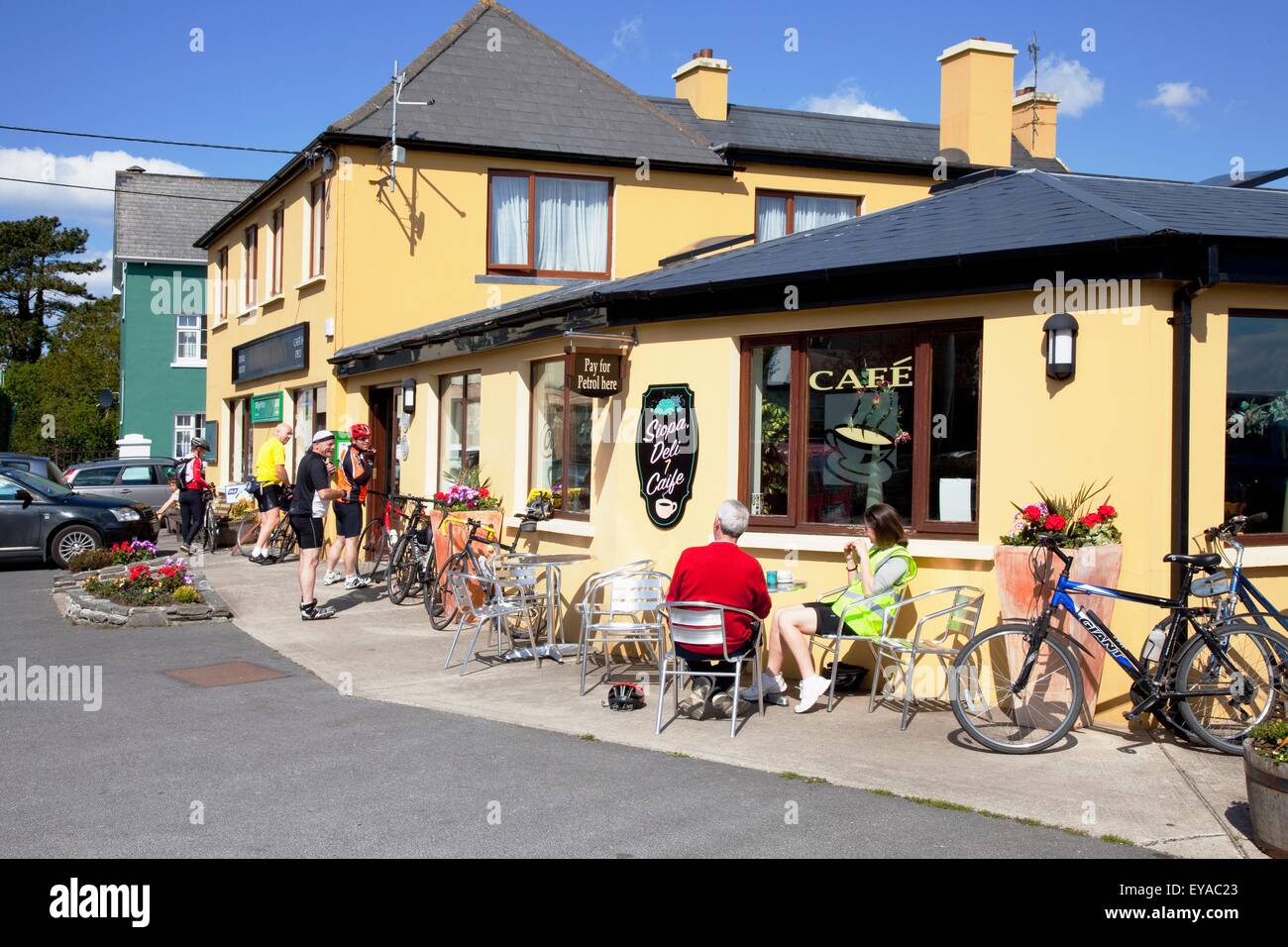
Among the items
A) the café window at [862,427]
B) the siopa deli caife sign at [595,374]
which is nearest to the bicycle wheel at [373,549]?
the siopa deli caife sign at [595,374]

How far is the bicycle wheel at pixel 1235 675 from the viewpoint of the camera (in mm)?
6758

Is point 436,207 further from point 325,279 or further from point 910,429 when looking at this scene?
point 910,429

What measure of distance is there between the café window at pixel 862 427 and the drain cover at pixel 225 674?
413 cm

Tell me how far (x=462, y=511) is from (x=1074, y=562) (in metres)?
6.59

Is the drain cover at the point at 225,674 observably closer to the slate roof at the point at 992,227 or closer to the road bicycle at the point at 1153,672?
the slate roof at the point at 992,227

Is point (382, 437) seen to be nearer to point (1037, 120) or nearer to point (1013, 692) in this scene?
point (1013, 692)

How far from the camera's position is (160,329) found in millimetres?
35281

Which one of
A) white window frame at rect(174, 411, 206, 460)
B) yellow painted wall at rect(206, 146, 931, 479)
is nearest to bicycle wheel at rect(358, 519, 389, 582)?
yellow painted wall at rect(206, 146, 931, 479)

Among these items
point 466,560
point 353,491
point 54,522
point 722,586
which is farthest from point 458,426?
point 54,522

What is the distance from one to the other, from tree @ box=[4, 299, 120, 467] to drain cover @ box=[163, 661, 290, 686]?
3100cm

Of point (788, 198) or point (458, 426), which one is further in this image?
point (788, 198)

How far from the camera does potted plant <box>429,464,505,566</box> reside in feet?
39.3
